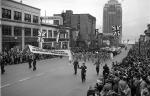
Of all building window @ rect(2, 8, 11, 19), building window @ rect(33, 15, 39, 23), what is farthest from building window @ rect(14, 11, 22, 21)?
building window @ rect(33, 15, 39, 23)

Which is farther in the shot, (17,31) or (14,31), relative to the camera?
(17,31)

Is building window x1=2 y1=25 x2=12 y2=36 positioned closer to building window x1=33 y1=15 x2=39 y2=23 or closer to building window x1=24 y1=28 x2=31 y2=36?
building window x1=24 y1=28 x2=31 y2=36

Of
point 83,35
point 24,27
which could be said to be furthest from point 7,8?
point 83,35

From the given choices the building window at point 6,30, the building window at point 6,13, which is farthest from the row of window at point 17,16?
the building window at point 6,30

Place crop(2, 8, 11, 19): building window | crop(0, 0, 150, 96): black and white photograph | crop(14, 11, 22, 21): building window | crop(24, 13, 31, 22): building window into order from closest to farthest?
crop(0, 0, 150, 96): black and white photograph → crop(2, 8, 11, 19): building window → crop(14, 11, 22, 21): building window → crop(24, 13, 31, 22): building window

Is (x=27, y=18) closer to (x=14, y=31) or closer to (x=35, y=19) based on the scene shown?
(x=35, y=19)

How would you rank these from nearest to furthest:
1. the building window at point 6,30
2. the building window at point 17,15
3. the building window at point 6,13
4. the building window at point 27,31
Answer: the building window at point 6,30
the building window at point 6,13
the building window at point 17,15
the building window at point 27,31

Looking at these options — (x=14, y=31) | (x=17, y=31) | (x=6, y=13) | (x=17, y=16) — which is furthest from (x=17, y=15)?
(x=6, y=13)

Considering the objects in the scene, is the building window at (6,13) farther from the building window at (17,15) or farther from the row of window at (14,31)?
the building window at (17,15)

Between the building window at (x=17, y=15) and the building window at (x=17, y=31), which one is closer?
the building window at (x=17, y=31)

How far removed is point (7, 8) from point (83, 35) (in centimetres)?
A: 5508

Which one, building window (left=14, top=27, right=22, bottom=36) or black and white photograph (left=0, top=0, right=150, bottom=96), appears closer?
black and white photograph (left=0, top=0, right=150, bottom=96)

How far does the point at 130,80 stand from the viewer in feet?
31.6

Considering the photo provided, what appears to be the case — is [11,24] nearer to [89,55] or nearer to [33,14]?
[33,14]
